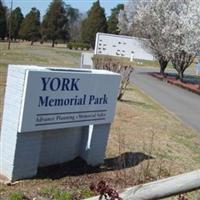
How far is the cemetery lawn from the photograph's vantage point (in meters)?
7.45

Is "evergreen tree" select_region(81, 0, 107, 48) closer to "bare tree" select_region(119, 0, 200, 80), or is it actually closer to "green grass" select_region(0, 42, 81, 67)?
"green grass" select_region(0, 42, 81, 67)

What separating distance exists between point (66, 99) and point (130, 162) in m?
2.09

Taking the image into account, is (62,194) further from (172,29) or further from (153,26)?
(153,26)

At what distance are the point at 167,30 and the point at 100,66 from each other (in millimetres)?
17450

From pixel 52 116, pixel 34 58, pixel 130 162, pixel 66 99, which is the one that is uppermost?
pixel 66 99

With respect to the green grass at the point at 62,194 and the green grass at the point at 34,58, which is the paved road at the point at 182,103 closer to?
the green grass at the point at 34,58

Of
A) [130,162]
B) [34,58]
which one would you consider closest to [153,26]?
[34,58]

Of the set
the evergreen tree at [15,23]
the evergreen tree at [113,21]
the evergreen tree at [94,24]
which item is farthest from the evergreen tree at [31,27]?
the evergreen tree at [113,21]

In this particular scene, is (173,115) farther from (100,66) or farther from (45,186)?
(45,186)

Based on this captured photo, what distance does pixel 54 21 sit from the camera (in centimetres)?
9219

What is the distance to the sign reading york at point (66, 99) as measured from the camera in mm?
7586

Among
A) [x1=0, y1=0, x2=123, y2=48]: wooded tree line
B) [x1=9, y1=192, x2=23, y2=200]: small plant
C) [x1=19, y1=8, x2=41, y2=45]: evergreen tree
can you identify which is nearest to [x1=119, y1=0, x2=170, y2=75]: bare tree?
[x1=9, y1=192, x2=23, y2=200]: small plant

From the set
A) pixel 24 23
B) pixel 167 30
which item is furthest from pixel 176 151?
pixel 24 23

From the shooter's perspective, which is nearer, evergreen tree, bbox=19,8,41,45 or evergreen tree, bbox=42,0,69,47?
evergreen tree, bbox=42,0,69,47
